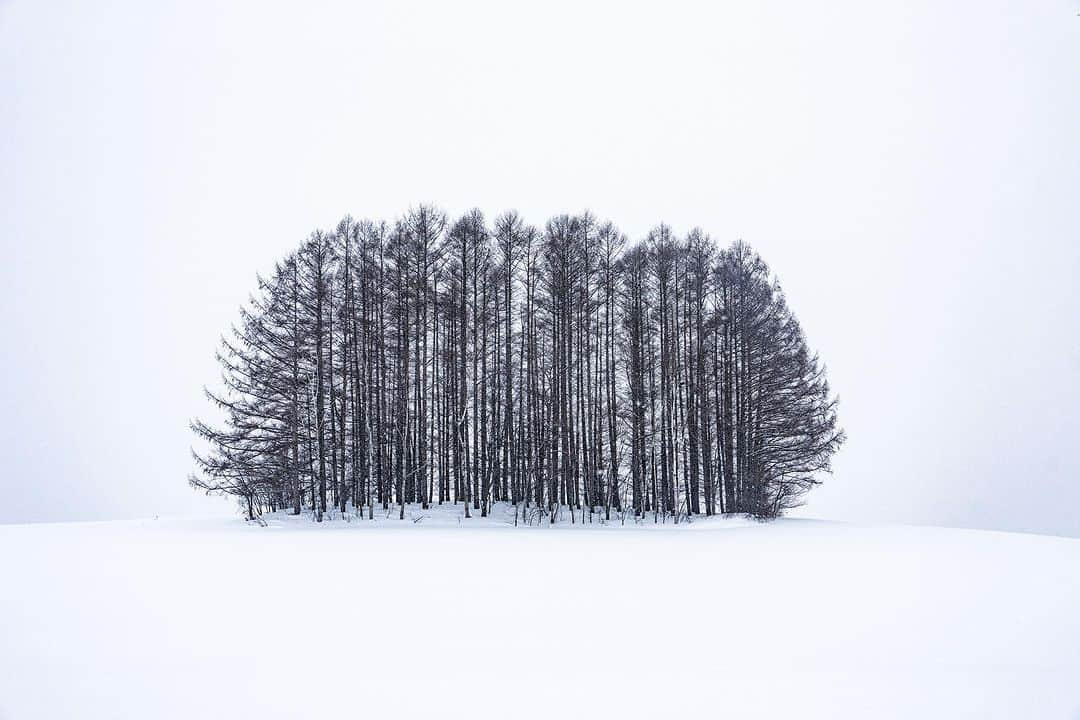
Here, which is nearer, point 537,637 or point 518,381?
point 537,637

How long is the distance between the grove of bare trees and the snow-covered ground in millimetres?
12728

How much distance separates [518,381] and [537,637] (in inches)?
788

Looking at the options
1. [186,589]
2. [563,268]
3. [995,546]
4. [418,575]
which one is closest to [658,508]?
[563,268]

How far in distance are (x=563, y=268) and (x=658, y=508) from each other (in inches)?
427

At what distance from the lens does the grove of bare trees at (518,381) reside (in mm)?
23719

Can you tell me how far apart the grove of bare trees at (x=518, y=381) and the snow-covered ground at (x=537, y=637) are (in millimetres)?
12728

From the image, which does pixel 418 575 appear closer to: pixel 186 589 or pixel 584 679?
pixel 186 589

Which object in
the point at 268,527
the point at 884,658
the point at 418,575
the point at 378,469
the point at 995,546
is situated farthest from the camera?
the point at 378,469

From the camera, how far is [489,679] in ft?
14.9

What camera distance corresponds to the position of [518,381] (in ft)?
84.0

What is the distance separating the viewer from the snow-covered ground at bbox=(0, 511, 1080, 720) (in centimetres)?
417

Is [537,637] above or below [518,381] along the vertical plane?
below

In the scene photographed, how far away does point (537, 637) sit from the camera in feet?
18.6

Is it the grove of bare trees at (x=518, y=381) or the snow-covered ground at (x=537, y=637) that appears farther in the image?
the grove of bare trees at (x=518, y=381)
